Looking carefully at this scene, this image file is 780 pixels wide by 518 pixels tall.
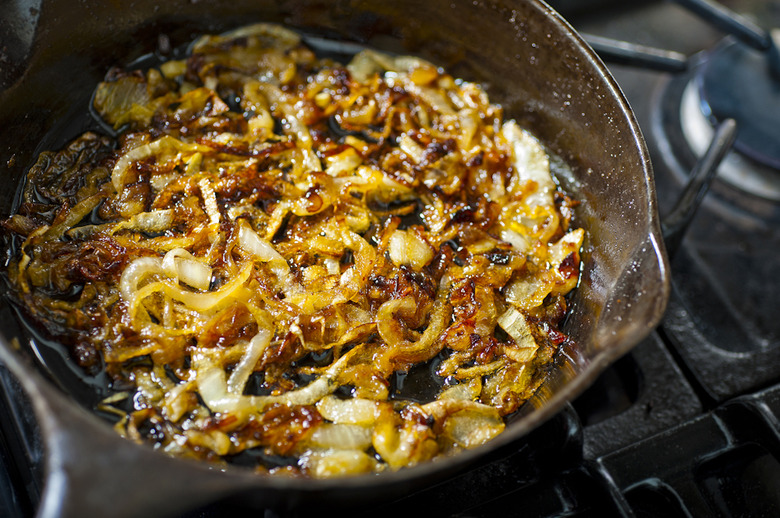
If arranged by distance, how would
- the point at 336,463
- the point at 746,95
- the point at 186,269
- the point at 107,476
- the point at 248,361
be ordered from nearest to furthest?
the point at 107,476 < the point at 336,463 < the point at 248,361 < the point at 186,269 < the point at 746,95

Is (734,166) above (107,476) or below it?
below

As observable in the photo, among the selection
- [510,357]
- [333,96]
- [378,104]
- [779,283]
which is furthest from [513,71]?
[779,283]

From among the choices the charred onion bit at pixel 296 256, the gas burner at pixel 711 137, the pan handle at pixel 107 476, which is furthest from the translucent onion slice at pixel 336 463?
the gas burner at pixel 711 137

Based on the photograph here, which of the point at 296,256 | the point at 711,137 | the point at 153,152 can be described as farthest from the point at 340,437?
the point at 711,137

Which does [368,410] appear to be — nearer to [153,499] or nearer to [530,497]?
[530,497]

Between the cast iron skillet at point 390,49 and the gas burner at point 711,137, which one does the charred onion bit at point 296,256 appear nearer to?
the cast iron skillet at point 390,49

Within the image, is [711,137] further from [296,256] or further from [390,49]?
[296,256]
